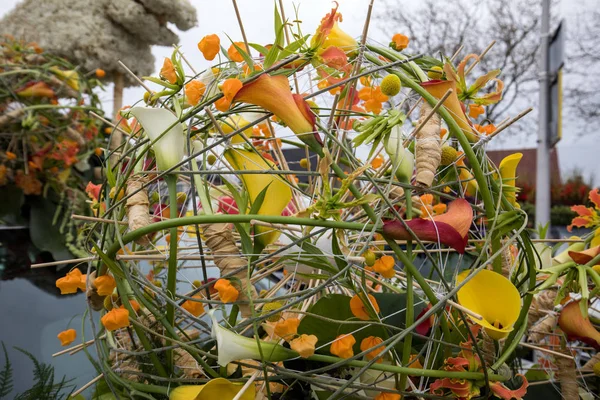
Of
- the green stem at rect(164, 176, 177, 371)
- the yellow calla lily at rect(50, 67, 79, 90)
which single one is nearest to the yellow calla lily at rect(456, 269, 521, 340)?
the green stem at rect(164, 176, 177, 371)

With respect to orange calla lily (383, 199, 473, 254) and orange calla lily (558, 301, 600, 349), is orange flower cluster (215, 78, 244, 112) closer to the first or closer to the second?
orange calla lily (383, 199, 473, 254)

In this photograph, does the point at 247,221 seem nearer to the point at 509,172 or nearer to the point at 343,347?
the point at 343,347

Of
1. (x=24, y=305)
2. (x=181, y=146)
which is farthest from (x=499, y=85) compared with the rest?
(x=24, y=305)

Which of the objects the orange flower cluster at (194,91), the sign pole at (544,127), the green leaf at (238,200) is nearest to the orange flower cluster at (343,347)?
the green leaf at (238,200)

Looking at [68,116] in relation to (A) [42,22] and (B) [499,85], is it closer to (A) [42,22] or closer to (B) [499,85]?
(B) [499,85]

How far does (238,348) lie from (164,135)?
180mm

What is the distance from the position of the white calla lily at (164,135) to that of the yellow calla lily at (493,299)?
0.83ft

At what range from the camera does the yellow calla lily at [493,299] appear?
0.37 m

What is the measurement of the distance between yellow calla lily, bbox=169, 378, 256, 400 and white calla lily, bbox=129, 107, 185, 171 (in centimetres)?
17

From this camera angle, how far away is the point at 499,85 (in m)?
0.47

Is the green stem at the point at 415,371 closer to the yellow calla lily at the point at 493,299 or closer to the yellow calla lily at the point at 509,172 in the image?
the yellow calla lily at the point at 493,299

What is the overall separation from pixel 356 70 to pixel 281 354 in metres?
0.26

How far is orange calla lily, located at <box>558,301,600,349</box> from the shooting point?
441 mm

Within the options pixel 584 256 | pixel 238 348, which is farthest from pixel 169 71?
pixel 584 256
